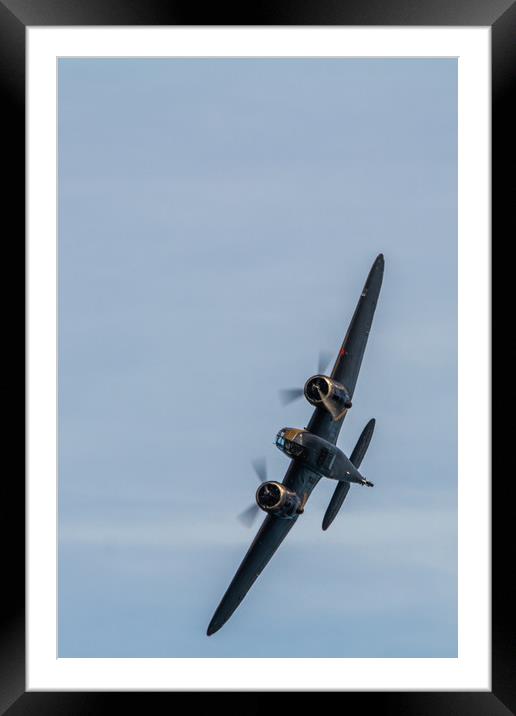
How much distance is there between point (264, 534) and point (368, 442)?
222 inches

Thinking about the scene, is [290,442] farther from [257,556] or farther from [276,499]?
[257,556]

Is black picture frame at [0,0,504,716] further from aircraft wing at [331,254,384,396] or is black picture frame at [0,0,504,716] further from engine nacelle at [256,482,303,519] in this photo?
aircraft wing at [331,254,384,396]

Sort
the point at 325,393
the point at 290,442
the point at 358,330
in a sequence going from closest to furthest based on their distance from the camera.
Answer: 1. the point at 325,393
2. the point at 290,442
3. the point at 358,330

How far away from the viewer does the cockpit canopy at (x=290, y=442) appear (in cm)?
3048

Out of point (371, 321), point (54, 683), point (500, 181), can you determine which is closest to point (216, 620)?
point (371, 321)

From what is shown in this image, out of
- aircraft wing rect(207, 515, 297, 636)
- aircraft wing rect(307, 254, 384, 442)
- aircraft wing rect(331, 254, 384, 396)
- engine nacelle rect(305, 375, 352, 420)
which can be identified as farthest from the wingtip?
aircraft wing rect(331, 254, 384, 396)

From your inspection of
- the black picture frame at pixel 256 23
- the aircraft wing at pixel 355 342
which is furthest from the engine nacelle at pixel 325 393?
the black picture frame at pixel 256 23

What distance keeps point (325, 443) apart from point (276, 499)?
8.81 feet

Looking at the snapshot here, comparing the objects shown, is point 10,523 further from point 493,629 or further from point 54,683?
point 493,629

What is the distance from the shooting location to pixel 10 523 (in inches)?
726

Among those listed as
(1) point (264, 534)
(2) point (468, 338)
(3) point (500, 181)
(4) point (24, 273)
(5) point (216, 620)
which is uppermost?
(3) point (500, 181)

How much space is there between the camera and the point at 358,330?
104ft

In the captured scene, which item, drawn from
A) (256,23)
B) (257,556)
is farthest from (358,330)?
(256,23)

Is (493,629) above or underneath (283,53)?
underneath
